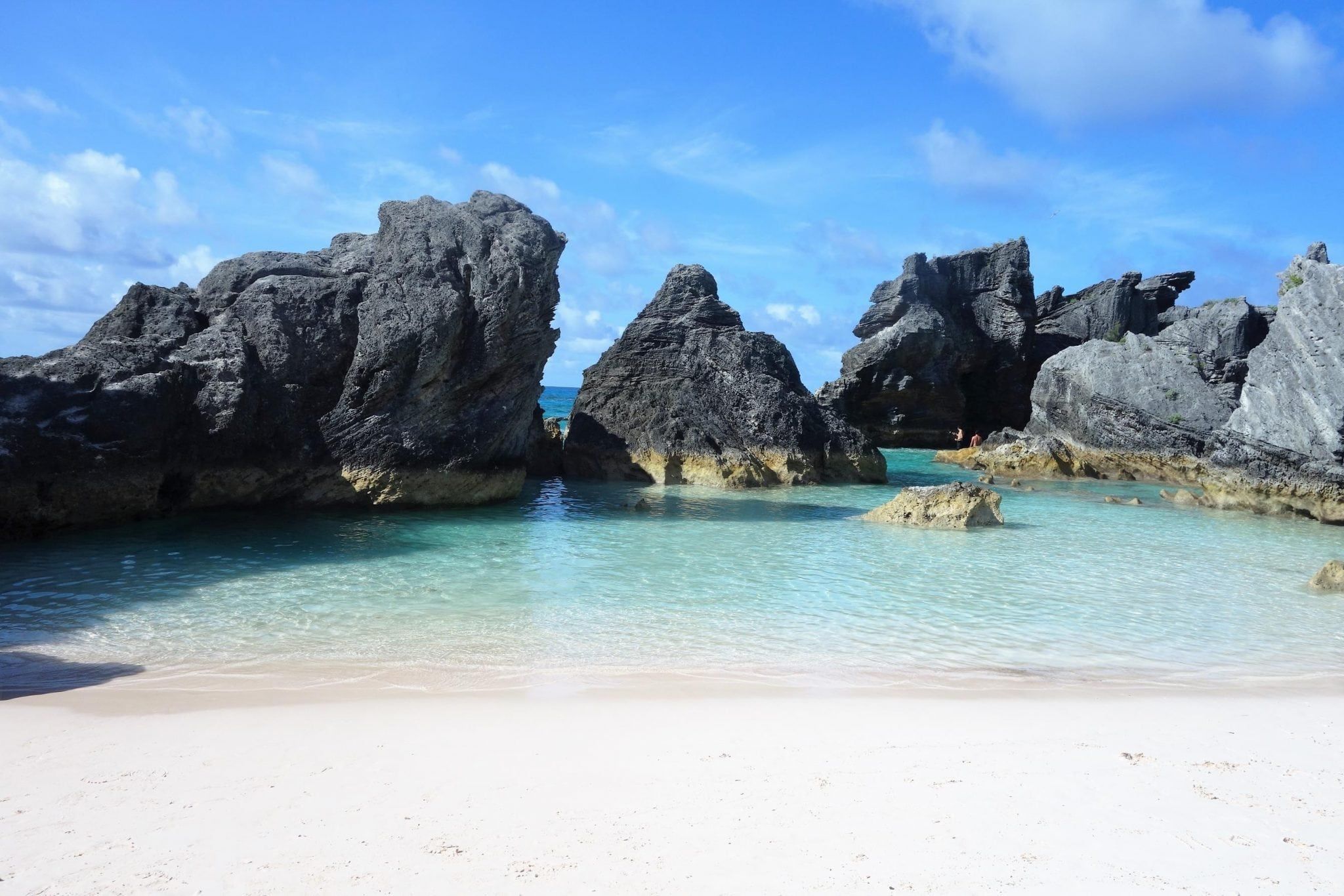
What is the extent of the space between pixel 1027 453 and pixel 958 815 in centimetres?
2339

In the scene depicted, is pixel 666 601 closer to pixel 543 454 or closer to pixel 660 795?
pixel 660 795

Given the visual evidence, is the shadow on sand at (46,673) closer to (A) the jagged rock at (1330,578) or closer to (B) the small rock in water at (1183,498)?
(A) the jagged rock at (1330,578)

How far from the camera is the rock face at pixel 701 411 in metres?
19.9

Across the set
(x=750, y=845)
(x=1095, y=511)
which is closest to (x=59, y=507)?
(x=750, y=845)

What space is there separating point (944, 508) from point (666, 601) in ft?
23.9

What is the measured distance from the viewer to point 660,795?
13.0 feet

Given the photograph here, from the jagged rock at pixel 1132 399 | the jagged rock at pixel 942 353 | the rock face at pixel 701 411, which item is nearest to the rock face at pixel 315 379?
the rock face at pixel 701 411

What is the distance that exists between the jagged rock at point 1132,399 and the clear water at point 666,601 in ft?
29.4

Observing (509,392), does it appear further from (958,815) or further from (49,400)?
(958,815)

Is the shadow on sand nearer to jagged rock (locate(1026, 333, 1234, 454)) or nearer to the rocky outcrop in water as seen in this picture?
the rocky outcrop in water

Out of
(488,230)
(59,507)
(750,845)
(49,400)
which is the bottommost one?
(750,845)

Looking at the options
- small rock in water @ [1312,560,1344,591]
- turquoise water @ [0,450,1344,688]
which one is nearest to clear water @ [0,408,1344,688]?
turquoise water @ [0,450,1344,688]

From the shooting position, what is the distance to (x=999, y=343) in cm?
3900

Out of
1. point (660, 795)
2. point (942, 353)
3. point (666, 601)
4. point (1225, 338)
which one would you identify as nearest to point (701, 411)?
point (666, 601)
